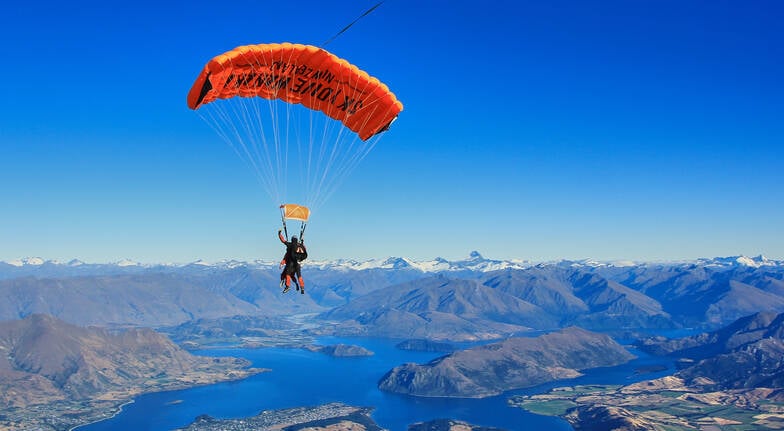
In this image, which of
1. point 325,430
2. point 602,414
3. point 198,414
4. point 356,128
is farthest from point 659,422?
point 356,128

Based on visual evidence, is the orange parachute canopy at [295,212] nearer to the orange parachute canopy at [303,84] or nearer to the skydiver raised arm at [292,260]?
the skydiver raised arm at [292,260]

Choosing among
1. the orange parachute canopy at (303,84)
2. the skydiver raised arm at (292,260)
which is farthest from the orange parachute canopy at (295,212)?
the orange parachute canopy at (303,84)

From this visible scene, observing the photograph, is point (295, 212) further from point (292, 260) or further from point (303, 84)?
point (303, 84)

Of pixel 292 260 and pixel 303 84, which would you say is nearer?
pixel 292 260

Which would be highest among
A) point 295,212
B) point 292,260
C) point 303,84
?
point 303,84

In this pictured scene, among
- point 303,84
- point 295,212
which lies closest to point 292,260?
point 295,212

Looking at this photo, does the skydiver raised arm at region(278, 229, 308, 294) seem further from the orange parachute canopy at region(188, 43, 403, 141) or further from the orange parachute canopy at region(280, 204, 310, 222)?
the orange parachute canopy at region(188, 43, 403, 141)

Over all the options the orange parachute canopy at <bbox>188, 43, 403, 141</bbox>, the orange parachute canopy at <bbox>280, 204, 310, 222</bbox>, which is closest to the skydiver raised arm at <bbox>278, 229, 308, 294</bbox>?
the orange parachute canopy at <bbox>280, 204, 310, 222</bbox>
